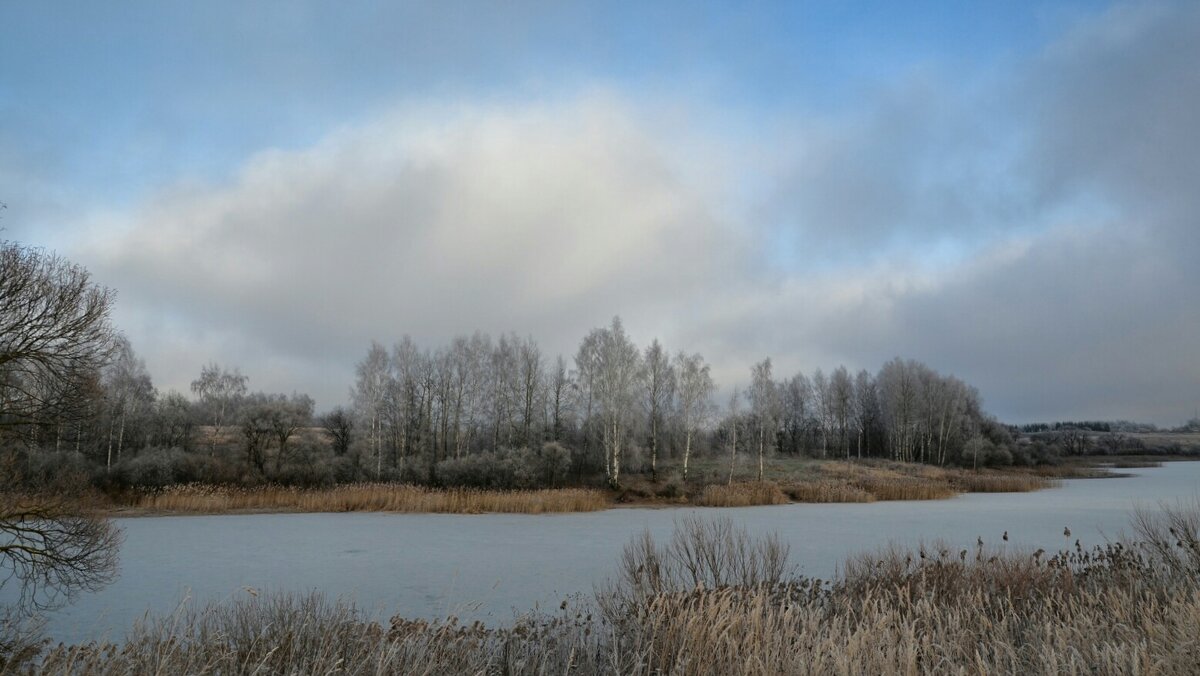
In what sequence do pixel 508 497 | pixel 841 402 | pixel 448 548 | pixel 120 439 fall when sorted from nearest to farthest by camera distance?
pixel 448 548
pixel 508 497
pixel 120 439
pixel 841 402

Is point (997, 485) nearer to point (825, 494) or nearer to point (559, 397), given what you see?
point (825, 494)

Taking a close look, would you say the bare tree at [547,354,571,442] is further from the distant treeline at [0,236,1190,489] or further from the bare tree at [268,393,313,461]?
the bare tree at [268,393,313,461]

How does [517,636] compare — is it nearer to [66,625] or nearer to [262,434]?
[66,625]

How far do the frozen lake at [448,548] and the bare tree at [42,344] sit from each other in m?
3.07

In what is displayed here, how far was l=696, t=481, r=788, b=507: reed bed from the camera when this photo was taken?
26719 millimetres

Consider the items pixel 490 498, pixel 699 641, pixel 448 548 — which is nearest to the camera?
pixel 699 641

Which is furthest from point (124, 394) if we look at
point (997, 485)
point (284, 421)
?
point (997, 485)

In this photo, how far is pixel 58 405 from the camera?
421 inches

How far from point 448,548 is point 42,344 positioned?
8.06 meters

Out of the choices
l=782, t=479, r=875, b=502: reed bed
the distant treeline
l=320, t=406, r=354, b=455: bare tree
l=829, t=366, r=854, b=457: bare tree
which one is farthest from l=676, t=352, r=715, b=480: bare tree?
l=829, t=366, r=854, b=457: bare tree

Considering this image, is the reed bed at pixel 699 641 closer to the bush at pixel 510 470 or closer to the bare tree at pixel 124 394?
the bush at pixel 510 470

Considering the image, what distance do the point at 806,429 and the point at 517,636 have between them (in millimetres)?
68318

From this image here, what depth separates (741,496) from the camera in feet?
88.0

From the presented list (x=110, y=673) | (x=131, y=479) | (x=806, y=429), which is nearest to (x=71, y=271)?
(x=110, y=673)
